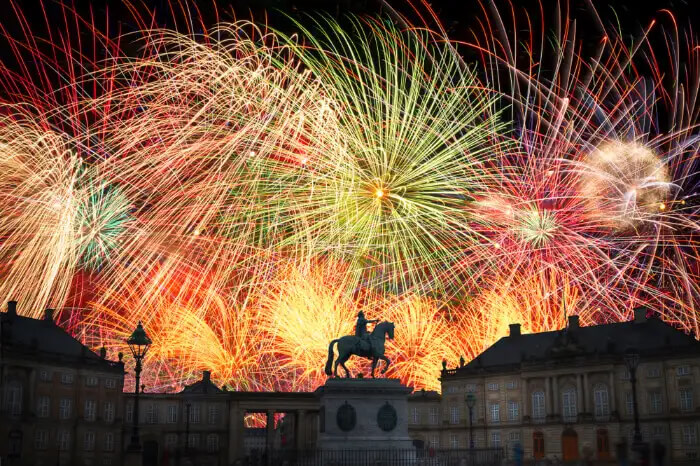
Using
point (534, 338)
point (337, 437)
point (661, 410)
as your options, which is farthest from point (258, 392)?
point (337, 437)

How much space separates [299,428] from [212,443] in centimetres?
847

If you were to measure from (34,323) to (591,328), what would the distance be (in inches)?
1855

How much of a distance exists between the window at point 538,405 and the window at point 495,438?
13.8ft

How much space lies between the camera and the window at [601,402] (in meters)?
63.8

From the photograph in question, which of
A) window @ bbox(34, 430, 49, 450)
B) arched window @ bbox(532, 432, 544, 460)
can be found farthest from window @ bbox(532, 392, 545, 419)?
window @ bbox(34, 430, 49, 450)

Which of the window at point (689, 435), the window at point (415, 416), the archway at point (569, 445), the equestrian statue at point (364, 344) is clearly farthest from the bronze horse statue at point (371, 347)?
the window at point (415, 416)

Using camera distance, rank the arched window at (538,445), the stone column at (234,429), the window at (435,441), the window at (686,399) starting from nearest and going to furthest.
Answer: the window at (686,399), the arched window at (538,445), the stone column at (234,429), the window at (435,441)

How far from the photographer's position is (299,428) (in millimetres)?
67750

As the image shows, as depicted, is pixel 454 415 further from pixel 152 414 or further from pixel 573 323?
pixel 152 414

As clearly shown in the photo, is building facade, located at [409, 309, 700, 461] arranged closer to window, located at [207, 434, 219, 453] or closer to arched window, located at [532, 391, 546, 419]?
arched window, located at [532, 391, 546, 419]

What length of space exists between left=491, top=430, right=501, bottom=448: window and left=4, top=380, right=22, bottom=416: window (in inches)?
1578

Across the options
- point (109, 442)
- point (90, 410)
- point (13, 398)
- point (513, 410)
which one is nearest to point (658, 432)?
point (513, 410)

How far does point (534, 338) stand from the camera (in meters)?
72.1

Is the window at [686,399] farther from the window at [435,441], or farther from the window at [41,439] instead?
the window at [41,439]
